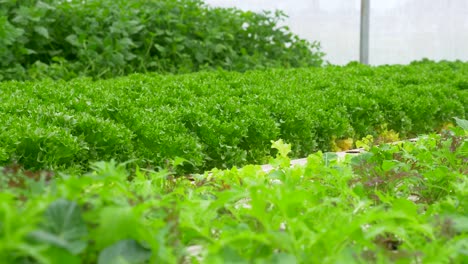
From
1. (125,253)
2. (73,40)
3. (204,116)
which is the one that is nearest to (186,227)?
(125,253)

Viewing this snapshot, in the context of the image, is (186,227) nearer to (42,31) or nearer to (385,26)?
(42,31)

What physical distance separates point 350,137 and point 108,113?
A: 2.66m

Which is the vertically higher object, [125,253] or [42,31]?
[125,253]

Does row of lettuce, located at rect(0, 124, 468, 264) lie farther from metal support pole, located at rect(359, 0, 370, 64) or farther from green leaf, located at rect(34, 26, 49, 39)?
metal support pole, located at rect(359, 0, 370, 64)

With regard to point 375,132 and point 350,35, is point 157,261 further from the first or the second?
point 350,35

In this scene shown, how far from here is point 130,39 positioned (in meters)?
11.1

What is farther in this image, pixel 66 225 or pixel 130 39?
pixel 130 39

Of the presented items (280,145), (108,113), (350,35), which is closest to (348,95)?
(108,113)

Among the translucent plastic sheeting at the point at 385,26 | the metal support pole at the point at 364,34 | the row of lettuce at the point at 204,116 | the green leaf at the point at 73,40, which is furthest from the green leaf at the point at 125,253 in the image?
the metal support pole at the point at 364,34

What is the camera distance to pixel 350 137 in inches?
277

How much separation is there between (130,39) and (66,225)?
972 cm

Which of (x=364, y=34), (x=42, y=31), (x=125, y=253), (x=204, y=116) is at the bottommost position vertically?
(x=364, y=34)

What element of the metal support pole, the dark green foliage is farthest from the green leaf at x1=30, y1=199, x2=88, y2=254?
the metal support pole

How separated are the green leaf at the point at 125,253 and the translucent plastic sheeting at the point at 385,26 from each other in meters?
14.0
